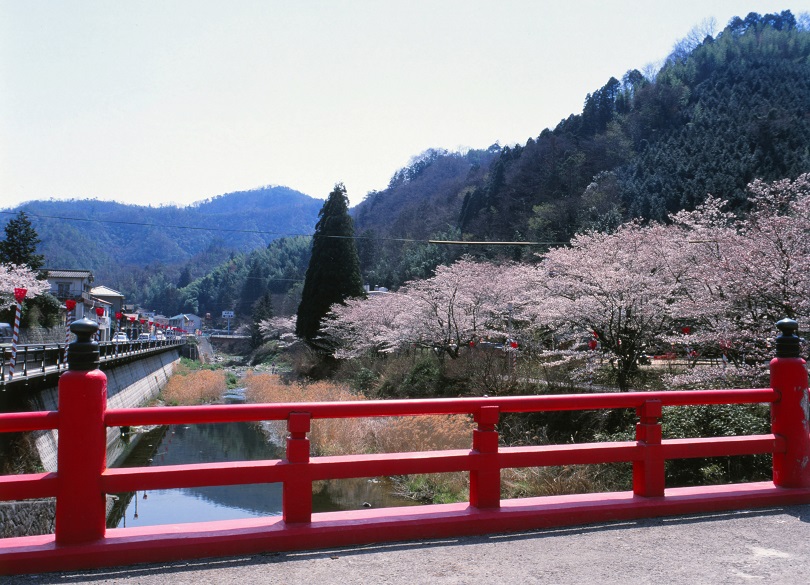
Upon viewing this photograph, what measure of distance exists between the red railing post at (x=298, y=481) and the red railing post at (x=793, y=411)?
3824 millimetres

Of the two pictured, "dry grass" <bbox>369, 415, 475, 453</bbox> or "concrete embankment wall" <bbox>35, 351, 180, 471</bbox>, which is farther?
"concrete embankment wall" <bbox>35, 351, 180, 471</bbox>

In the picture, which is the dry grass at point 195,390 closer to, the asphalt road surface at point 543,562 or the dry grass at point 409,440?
the dry grass at point 409,440

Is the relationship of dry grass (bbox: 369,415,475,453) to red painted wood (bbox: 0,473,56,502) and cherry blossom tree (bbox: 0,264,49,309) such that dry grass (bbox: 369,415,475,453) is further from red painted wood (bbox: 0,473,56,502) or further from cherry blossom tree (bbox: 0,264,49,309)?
cherry blossom tree (bbox: 0,264,49,309)

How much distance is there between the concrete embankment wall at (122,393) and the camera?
18.3 meters

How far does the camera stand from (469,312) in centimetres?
3155

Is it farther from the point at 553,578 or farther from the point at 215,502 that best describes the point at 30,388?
the point at 553,578

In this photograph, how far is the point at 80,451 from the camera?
3.70m

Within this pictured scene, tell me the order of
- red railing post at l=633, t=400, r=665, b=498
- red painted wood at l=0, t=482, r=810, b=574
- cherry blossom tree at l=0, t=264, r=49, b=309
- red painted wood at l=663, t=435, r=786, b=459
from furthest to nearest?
cherry blossom tree at l=0, t=264, r=49, b=309
red painted wood at l=663, t=435, r=786, b=459
red railing post at l=633, t=400, r=665, b=498
red painted wood at l=0, t=482, r=810, b=574

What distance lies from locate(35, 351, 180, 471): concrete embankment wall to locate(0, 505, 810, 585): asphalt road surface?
1626cm

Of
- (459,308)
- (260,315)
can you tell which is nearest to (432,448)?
(459,308)

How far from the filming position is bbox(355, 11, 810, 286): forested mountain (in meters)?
61.5

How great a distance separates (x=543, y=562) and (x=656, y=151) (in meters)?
81.5

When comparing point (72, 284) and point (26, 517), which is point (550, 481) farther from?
point (72, 284)

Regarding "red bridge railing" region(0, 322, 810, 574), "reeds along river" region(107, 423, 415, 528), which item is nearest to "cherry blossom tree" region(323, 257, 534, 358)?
"reeds along river" region(107, 423, 415, 528)
